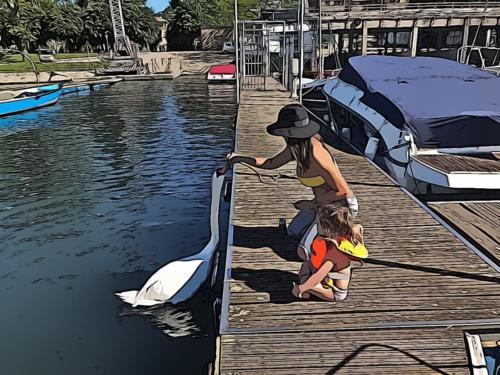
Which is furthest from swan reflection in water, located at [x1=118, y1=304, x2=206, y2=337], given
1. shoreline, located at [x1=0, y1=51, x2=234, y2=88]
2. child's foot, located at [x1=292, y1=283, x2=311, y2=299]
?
shoreline, located at [x1=0, y1=51, x2=234, y2=88]

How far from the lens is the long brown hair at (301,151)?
4945 millimetres

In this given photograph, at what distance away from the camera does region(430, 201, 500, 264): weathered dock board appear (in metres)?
7.19

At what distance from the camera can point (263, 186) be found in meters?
8.77

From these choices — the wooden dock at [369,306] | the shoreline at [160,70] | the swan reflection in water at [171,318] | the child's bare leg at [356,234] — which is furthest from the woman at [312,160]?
the shoreline at [160,70]

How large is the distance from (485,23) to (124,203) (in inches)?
1311

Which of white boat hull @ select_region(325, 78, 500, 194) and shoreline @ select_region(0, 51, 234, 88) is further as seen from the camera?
shoreline @ select_region(0, 51, 234, 88)

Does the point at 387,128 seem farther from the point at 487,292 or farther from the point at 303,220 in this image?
the point at 487,292

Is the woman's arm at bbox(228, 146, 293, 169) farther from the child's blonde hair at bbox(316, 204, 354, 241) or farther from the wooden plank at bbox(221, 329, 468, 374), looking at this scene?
the wooden plank at bbox(221, 329, 468, 374)

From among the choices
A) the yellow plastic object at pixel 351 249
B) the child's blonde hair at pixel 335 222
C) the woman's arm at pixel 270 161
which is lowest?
the yellow plastic object at pixel 351 249

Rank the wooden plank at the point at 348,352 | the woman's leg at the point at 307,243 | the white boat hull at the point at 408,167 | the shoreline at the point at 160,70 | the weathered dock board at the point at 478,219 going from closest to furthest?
the wooden plank at the point at 348,352, the woman's leg at the point at 307,243, the weathered dock board at the point at 478,219, the white boat hull at the point at 408,167, the shoreline at the point at 160,70

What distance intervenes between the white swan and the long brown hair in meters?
2.17

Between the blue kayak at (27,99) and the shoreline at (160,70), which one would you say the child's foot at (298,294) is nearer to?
the blue kayak at (27,99)

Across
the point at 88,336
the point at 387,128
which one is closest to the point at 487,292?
the point at 88,336

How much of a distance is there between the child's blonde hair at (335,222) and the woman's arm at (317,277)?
289mm
